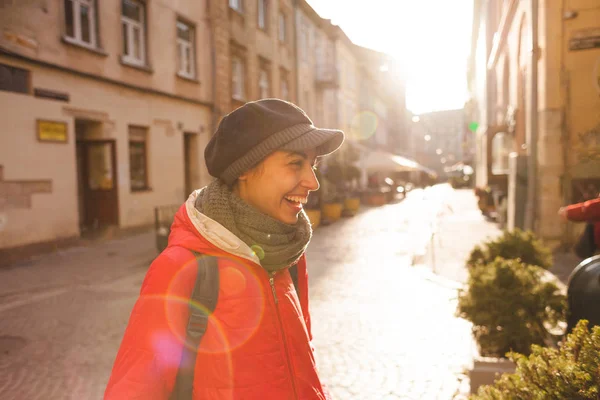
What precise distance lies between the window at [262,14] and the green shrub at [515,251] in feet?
57.9

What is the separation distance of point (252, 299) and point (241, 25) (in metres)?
18.4

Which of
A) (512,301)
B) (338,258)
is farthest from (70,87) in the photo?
(512,301)

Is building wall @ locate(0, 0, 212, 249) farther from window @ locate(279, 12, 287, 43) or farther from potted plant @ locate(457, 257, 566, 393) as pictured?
potted plant @ locate(457, 257, 566, 393)

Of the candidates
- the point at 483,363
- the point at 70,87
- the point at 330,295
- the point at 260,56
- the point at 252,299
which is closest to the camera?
the point at 252,299

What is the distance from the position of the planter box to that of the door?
10.6 meters

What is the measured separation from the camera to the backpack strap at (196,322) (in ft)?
4.48

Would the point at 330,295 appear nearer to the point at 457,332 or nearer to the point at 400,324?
the point at 400,324

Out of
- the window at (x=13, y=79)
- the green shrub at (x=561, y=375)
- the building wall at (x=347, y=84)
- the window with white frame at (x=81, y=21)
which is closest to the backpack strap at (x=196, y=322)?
the green shrub at (x=561, y=375)

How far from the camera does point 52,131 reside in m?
10.2

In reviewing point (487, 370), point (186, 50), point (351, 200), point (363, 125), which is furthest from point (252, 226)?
point (363, 125)

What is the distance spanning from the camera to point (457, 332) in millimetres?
4930

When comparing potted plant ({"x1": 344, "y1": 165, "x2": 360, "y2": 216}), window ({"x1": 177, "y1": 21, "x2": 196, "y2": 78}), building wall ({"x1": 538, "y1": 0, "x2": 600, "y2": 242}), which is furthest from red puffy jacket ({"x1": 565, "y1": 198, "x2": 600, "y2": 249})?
potted plant ({"x1": 344, "y1": 165, "x2": 360, "y2": 216})

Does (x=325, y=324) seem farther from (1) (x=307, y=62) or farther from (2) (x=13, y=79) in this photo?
(1) (x=307, y=62)

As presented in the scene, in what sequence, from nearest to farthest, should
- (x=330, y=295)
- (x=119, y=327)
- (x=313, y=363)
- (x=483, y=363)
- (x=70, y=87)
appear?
(x=313, y=363)
(x=483, y=363)
(x=119, y=327)
(x=330, y=295)
(x=70, y=87)
